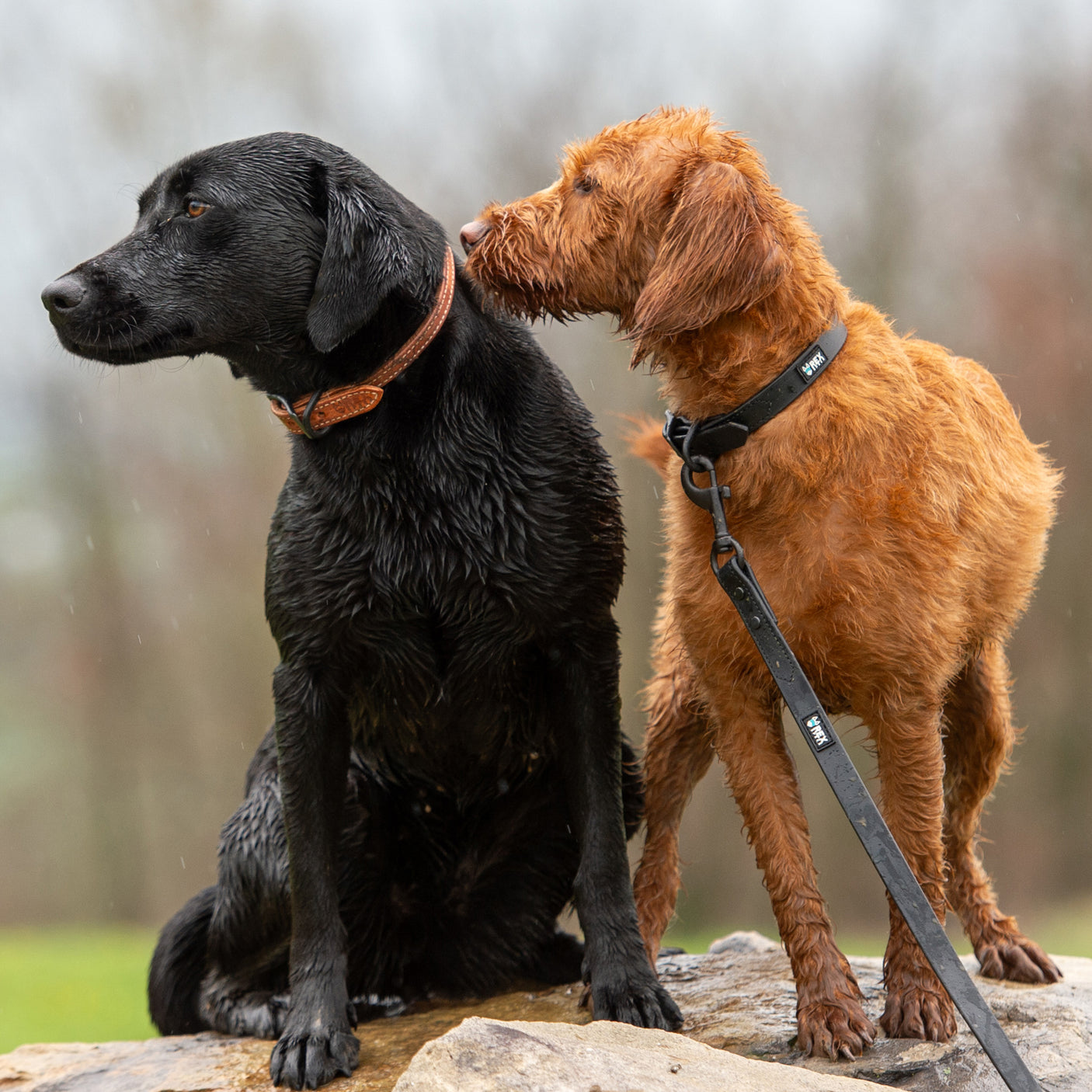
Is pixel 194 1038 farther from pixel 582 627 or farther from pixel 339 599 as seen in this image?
pixel 582 627

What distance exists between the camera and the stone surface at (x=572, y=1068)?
1.99 m

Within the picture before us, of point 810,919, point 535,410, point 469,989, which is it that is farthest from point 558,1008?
point 535,410

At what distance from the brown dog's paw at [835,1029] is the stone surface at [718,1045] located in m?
0.03

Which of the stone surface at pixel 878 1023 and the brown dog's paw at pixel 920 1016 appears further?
the brown dog's paw at pixel 920 1016

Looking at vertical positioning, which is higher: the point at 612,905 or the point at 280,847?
the point at 280,847

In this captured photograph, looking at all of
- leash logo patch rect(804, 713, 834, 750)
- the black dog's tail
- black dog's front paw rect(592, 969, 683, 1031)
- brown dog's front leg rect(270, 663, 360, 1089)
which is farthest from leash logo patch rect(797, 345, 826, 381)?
the black dog's tail

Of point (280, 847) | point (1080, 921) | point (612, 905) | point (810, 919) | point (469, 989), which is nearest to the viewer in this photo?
point (810, 919)

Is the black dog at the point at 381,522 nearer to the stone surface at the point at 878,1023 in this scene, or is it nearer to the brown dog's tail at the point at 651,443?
the stone surface at the point at 878,1023

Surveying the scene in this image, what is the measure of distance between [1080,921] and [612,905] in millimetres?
5944

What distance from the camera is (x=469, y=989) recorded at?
11.1ft

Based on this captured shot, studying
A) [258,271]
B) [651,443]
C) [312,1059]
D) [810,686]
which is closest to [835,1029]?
[810,686]

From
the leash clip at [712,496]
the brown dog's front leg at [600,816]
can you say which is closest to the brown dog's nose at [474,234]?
the leash clip at [712,496]

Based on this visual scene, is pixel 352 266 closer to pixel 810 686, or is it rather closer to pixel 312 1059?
pixel 810 686

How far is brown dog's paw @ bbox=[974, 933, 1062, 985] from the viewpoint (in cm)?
322
